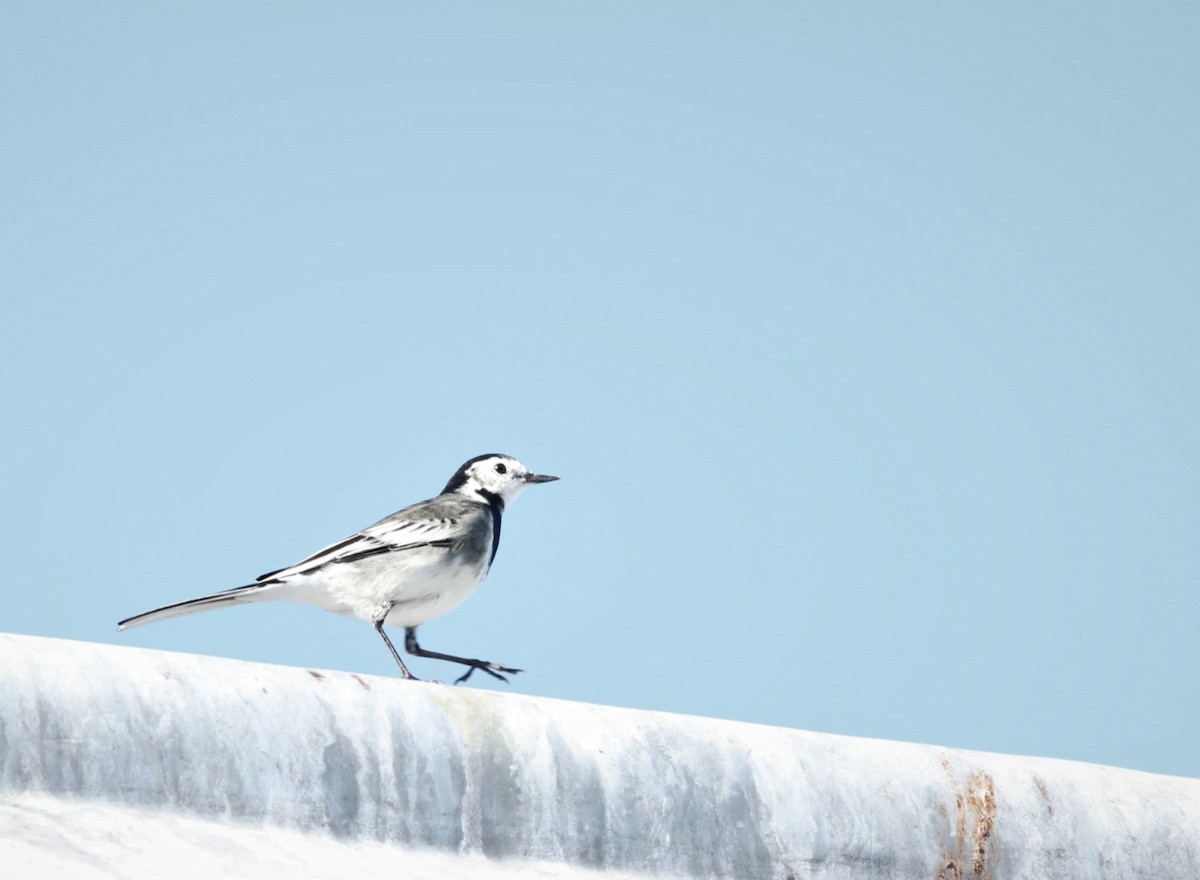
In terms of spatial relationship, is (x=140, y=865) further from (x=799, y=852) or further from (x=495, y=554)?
(x=495, y=554)

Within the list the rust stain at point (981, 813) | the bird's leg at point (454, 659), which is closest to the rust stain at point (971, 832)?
the rust stain at point (981, 813)

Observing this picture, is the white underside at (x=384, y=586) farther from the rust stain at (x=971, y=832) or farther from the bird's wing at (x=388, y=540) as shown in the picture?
the rust stain at (x=971, y=832)

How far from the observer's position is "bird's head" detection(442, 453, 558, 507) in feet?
33.3

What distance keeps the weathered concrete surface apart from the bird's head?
525 cm

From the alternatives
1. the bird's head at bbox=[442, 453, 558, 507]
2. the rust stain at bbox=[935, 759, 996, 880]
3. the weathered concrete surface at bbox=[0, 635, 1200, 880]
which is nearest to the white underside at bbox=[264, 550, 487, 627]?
the bird's head at bbox=[442, 453, 558, 507]

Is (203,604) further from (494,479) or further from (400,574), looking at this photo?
(494,479)

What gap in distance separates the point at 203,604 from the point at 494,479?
300cm

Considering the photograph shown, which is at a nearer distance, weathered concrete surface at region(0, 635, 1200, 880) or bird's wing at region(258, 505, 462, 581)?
weathered concrete surface at region(0, 635, 1200, 880)

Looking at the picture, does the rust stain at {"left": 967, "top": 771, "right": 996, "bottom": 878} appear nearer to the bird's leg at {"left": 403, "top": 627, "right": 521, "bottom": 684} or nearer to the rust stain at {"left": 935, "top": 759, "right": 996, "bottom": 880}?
the rust stain at {"left": 935, "top": 759, "right": 996, "bottom": 880}

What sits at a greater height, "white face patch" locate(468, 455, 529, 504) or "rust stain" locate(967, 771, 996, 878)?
"white face patch" locate(468, 455, 529, 504)

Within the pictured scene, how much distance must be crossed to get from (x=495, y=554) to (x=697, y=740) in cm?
458

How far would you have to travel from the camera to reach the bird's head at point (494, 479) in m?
10.1

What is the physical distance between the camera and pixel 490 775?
4559 mm

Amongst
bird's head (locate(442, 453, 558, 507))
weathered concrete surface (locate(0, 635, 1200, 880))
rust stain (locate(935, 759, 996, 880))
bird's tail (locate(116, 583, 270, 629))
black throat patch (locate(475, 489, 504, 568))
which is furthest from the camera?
bird's head (locate(442, 453, 558, 507))
